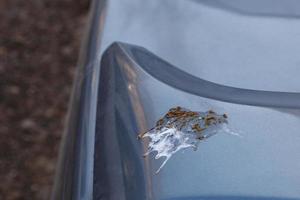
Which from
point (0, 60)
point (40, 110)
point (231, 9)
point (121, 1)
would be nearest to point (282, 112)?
point (231, 9)

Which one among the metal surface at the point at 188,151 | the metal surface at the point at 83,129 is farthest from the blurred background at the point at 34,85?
the metal surface at the point at 188,151

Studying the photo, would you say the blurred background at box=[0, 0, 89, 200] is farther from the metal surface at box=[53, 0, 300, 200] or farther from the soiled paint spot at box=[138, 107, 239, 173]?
the soiled paint spot at box=[138, 107, 239, 173]

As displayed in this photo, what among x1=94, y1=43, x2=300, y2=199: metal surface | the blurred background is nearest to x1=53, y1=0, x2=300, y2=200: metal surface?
x1=94, y1=43, x2=300, y2=199: metal surface

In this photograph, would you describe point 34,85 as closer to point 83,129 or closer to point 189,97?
point 83,129

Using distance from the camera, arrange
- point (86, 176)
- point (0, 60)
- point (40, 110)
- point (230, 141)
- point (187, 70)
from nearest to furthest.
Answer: point (230, 141), point (86, 176), point (187, 70), point (40, 110), point (0, 60)

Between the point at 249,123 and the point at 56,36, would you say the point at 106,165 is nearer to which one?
the point at 249,123

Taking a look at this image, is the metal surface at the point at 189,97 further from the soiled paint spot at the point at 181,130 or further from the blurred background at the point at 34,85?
the blurred background at the point at 34,85
